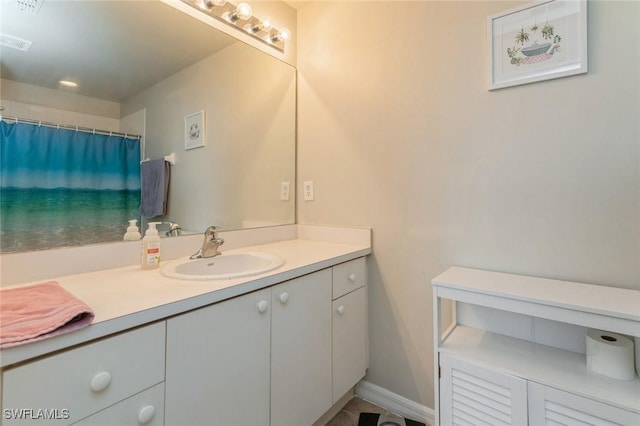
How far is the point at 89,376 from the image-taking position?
2.06 ft

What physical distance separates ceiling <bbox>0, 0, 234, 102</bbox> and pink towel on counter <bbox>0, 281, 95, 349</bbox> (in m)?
0.70

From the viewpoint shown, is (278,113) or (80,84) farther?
(278,113)

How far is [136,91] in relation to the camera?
46.2 inches

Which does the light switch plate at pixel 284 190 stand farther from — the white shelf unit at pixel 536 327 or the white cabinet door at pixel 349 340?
the white shelf unit at pixel 536 327

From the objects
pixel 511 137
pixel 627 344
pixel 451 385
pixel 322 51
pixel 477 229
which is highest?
pixel 322 51

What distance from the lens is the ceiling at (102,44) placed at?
93 cm

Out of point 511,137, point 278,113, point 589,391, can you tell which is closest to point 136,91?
point 278,113

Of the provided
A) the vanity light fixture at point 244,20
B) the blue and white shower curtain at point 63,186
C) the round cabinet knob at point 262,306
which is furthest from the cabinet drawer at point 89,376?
the vanity light fixture at point 244,20

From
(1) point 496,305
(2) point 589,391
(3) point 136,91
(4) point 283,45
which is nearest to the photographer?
(2) point 589,391

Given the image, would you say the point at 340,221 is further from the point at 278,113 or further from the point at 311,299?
the point at 278,113

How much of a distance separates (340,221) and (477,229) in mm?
717

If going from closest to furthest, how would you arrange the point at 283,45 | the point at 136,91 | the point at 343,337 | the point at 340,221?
the point at 136,91 < the point at 343,337 < the point at 340,221 < the point at 283,45

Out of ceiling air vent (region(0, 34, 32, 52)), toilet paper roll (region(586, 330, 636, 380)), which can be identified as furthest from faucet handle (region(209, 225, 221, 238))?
toilet paper roll (region(586, 330, 636, 380))

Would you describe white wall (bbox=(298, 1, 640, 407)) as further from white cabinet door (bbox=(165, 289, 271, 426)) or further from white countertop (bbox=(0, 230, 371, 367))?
white cabinet door (bbox=(165, 289, 271, 426))
